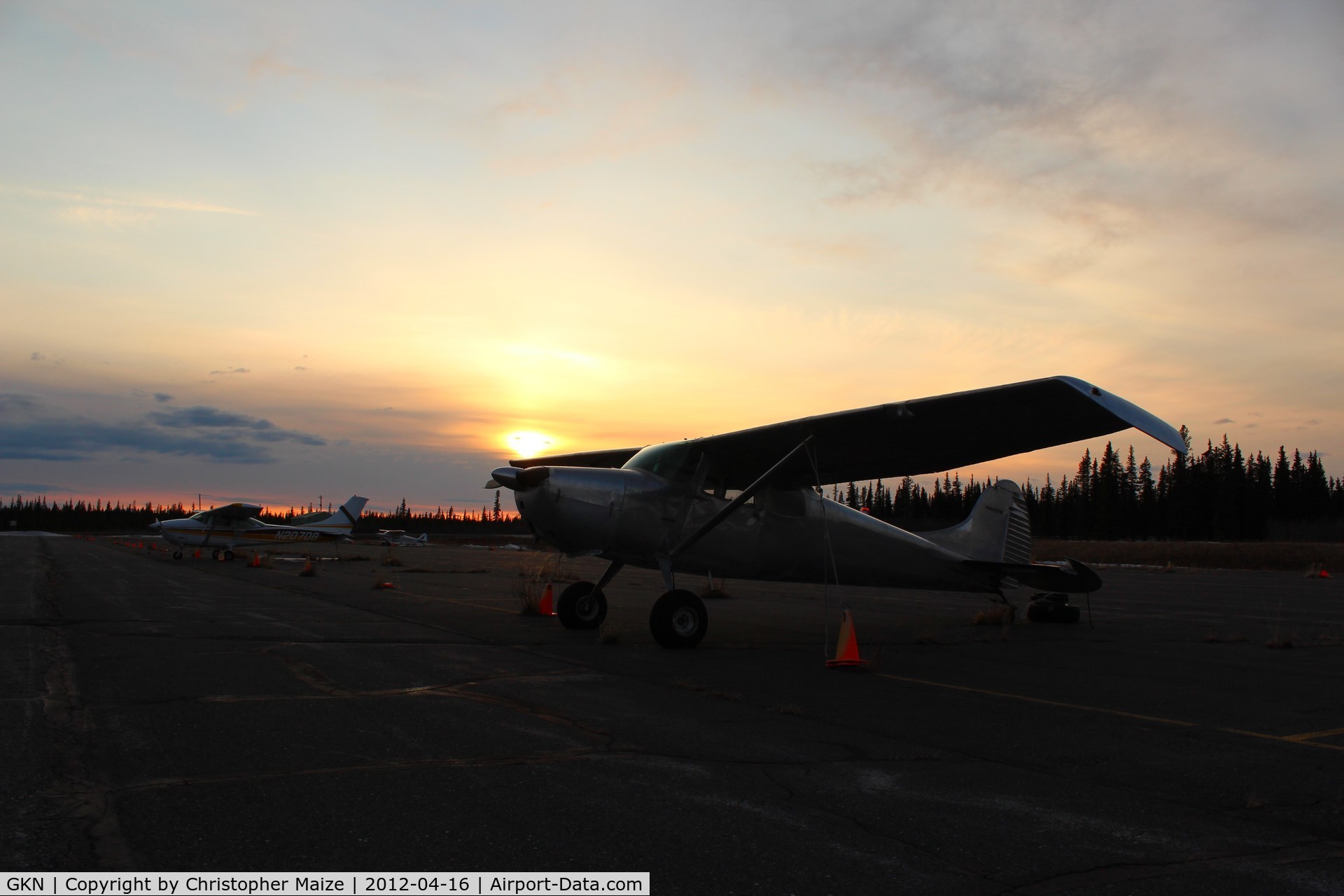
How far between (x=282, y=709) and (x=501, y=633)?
5675 millimetres

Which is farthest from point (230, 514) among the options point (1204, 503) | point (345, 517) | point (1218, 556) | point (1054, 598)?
point (1204, 503)

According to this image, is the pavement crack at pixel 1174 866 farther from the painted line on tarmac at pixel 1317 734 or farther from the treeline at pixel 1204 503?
the treeline at pixel 1204 503

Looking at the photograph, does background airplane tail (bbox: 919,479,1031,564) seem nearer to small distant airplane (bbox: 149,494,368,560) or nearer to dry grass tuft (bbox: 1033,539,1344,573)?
dry grass tuft (bbox: 1033,539,1344,573)

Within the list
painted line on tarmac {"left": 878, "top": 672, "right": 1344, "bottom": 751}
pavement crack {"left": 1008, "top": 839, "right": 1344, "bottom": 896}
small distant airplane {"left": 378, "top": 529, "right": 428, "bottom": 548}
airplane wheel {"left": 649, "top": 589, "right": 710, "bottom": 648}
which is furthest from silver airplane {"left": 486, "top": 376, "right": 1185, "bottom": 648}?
small distant airplane {"left": 378, "top": 529, "right": 428, "bottom": 548}

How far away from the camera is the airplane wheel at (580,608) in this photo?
12.5 metres

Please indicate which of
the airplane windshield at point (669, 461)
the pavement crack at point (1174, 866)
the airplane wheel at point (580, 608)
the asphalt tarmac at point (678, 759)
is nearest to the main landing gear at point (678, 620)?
the asphalt tarmac at point (678, 759)

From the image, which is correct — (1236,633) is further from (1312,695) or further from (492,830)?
(492,830)

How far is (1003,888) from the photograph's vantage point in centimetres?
315

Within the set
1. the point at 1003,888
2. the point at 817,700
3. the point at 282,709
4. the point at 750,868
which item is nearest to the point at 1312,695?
the point at 817,700

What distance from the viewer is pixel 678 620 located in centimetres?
1055

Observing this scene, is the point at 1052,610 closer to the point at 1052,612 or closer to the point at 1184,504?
the point at 1052,612

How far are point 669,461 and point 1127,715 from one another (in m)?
6.39

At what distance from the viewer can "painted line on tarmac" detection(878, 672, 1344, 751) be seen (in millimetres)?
6039

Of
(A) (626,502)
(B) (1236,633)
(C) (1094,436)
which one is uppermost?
(C) (1094,436)
